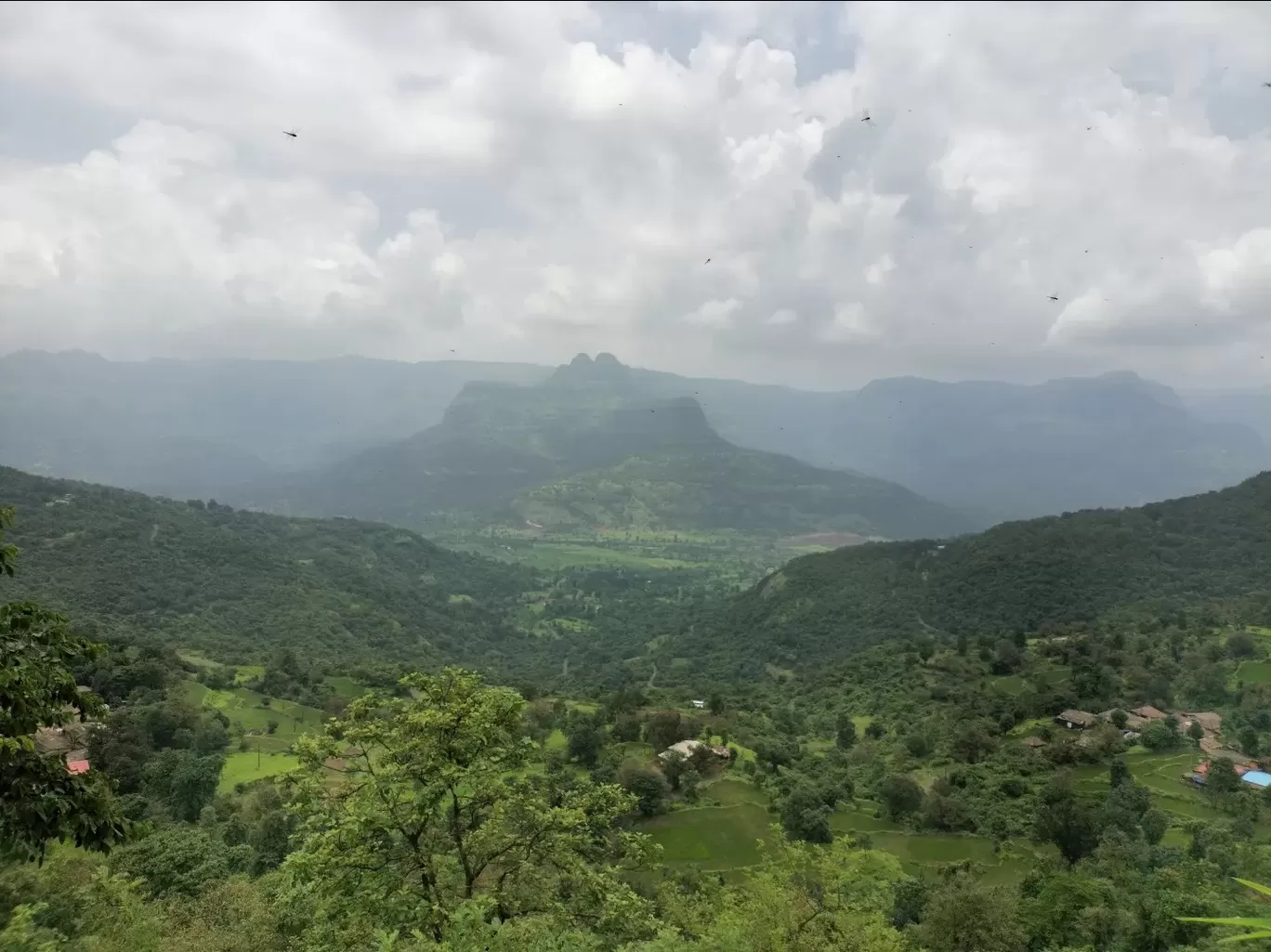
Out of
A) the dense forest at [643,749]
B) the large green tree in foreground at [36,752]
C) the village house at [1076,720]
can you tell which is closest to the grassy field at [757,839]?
the dense forest at [643,749]

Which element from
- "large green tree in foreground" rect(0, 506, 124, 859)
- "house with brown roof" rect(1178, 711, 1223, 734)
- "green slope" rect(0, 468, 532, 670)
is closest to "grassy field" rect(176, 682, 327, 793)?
"green slope" rect(0, 468, 532, 670)

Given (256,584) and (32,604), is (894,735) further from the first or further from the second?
(256,584)

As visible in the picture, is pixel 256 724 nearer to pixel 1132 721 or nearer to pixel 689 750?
pixel 689 750

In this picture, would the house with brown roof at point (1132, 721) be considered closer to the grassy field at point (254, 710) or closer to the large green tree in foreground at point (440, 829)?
the large green tree in foreground at point (440, 829)

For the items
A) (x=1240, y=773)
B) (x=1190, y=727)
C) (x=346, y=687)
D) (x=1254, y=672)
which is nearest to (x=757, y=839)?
(x=1240, y=773)

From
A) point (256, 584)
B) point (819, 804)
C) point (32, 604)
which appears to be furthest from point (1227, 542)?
point (256, 584)
